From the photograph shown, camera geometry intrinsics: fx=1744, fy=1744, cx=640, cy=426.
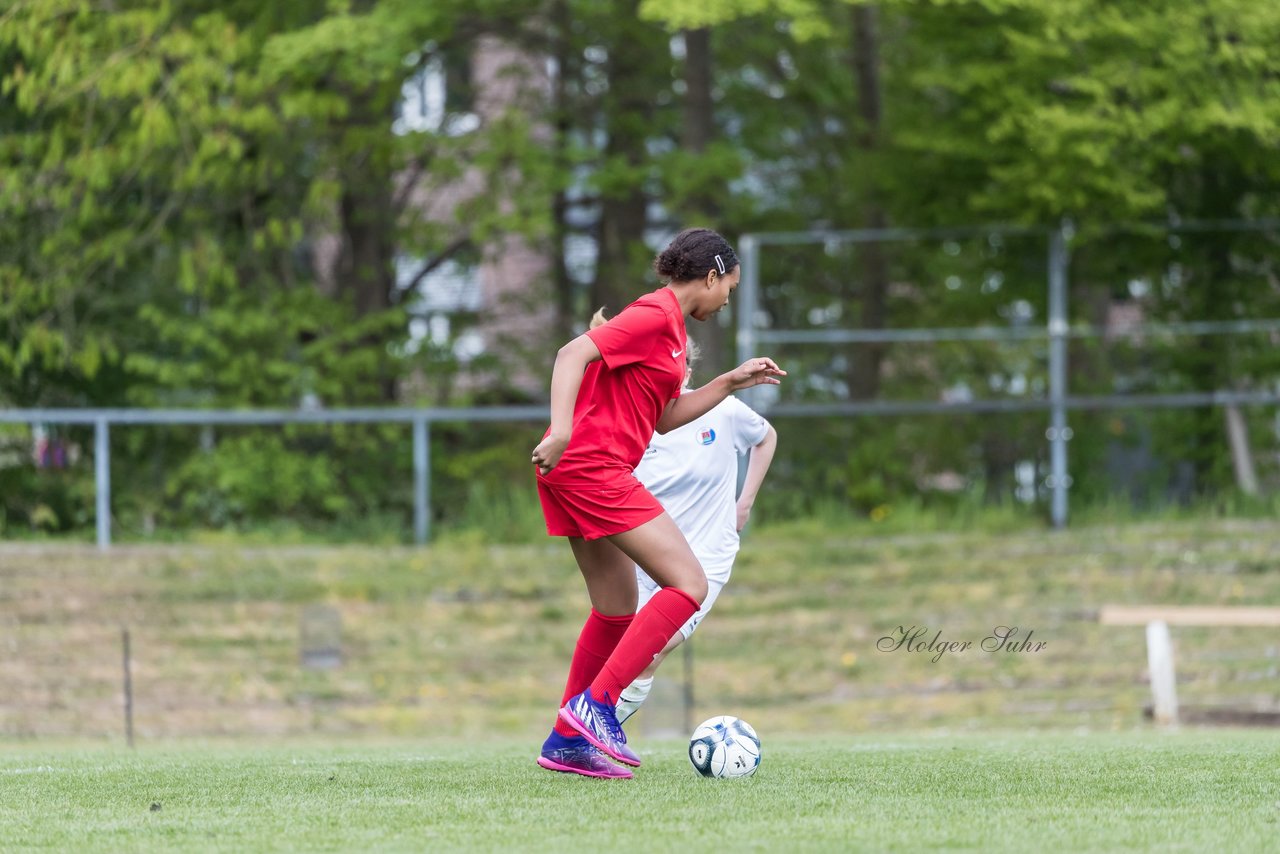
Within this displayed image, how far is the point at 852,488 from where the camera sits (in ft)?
53.6

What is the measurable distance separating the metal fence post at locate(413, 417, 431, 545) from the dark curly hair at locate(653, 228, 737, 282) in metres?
10.4

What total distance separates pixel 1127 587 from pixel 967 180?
4.57 meters

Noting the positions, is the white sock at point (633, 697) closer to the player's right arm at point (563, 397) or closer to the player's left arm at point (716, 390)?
the player's left arm at point (716, 390)

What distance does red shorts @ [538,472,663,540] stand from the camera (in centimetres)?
553

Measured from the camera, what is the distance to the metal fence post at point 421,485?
52.5 feet

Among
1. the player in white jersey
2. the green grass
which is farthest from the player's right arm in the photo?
the green grass

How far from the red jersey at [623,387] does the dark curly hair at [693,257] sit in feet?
0.30

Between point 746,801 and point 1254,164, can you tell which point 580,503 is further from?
point 1254,164

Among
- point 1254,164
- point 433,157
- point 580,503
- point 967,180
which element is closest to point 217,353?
point 433,157

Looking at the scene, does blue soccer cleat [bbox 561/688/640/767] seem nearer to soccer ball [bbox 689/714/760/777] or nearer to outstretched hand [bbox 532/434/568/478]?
soccer ball [bbox 689/714/760/777]

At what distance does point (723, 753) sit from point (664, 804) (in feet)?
2.43

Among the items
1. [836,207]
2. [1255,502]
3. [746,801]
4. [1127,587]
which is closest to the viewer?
[746,801]
